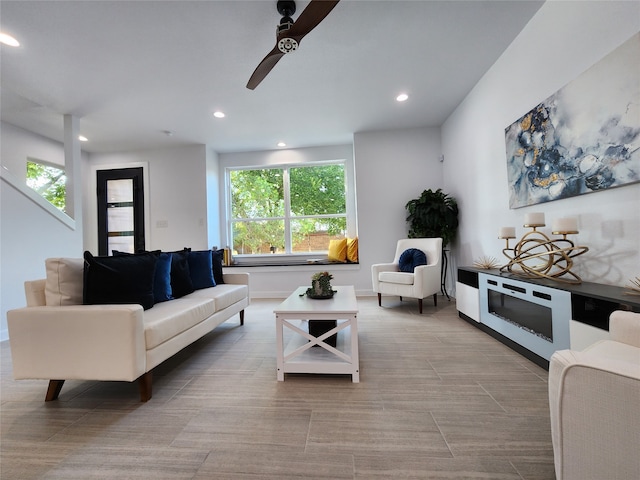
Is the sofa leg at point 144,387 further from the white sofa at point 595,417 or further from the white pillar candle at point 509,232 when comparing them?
the white pillar candle at point 509,232

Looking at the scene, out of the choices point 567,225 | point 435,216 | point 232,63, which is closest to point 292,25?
point 232,63

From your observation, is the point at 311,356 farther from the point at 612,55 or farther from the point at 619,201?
the point at 612,55

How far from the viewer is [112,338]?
4.75 ft

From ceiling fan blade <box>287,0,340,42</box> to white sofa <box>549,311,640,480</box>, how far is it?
1.91 metres

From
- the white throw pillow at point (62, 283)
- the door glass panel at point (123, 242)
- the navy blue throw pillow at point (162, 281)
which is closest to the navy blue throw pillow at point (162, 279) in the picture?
the navy blue throw pillow at point (162, 281)

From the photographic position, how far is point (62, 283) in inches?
63.9

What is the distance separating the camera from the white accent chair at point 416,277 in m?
3.23

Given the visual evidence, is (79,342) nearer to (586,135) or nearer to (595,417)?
(595,417)

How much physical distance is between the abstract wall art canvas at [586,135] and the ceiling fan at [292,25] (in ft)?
5.62

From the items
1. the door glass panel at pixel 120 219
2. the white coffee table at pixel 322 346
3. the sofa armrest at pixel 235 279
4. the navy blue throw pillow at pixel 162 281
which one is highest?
the door glass panel at pixel 120 219

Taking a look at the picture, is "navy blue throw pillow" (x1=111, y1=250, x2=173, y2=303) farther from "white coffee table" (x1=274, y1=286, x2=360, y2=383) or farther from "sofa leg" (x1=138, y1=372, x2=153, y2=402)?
"white coffee table" (x1=274, y1=286, x2=360, y2=383)

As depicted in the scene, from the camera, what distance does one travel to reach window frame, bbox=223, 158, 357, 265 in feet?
16.4

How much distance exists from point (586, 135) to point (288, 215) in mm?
4137

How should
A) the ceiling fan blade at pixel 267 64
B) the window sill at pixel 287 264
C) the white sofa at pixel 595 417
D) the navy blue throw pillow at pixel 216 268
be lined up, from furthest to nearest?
the window sill at pixel 287 264 < the navy blue throw pillow at pixel 216 268 < the ceiling fan blade at pixel 267 64 < the white sofa at pixel 595 417
